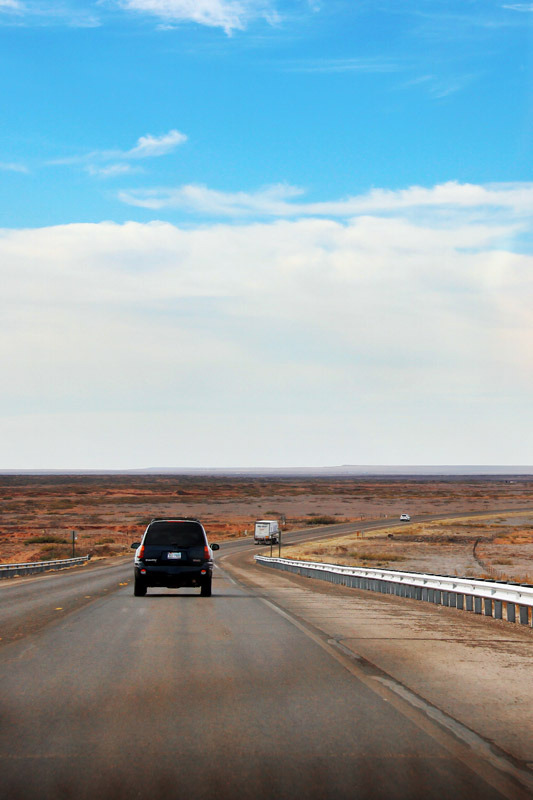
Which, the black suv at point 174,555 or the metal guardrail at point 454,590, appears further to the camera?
the black suv at point 174,555

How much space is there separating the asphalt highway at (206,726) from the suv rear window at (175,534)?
7.80 m

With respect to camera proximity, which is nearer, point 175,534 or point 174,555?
point 174,555

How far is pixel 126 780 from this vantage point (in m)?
5.84

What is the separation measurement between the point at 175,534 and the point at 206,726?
1480 centimetres

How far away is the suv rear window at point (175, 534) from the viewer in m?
21.9

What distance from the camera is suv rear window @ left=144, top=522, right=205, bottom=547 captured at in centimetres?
2191

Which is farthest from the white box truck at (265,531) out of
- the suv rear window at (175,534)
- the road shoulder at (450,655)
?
the road shoulder at (450,655)

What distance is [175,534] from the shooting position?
22094 millimetres

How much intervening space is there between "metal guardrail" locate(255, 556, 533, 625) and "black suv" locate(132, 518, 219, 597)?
5.79m

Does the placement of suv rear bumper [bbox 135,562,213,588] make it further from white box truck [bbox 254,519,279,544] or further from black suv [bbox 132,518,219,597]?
white box truck [bbox 254,519,279,544]

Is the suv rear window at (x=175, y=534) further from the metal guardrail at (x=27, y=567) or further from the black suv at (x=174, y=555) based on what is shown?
the metal guardrail at (x=27, y=567)

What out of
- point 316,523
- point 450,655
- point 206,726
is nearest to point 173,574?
point 450,655

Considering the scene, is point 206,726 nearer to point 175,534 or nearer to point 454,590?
point 454,590

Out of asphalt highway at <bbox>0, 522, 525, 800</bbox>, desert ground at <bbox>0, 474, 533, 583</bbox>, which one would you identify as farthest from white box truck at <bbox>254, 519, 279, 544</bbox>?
asphalt highway at <bbox>0, 522, 525, 800</bbox>
